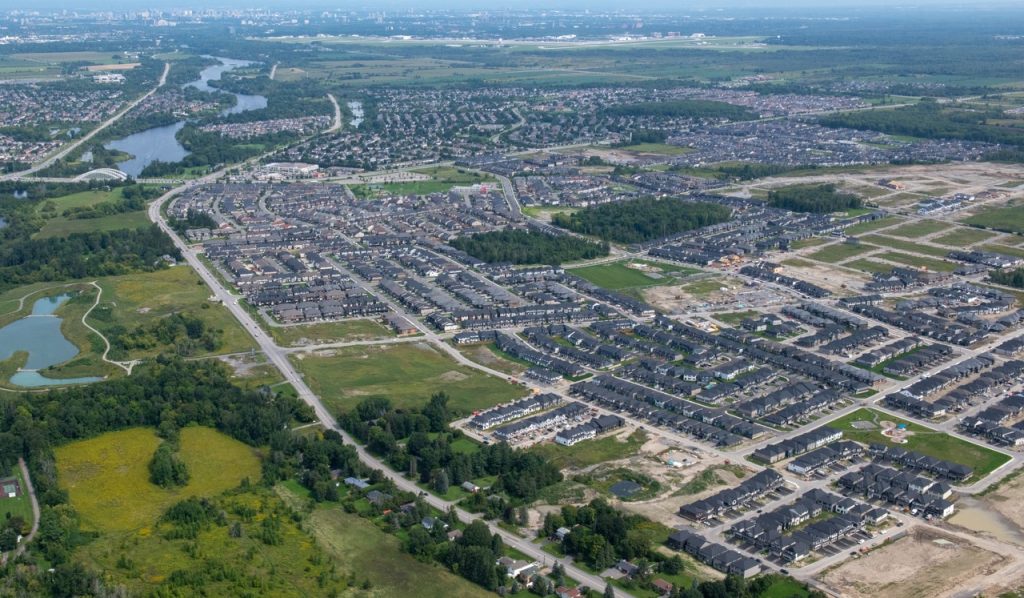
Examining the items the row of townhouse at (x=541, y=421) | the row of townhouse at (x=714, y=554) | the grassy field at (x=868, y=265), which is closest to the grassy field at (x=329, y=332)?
→ the row of townhouse at (x=541, y=421)

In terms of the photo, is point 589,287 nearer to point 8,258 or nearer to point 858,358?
point 858,358

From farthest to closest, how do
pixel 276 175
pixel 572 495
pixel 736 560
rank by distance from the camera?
pixel 276 175, pixel 572 495, pixel 736 560

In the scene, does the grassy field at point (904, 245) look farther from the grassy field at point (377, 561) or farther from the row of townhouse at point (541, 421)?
the grassy field at point (377, 561)

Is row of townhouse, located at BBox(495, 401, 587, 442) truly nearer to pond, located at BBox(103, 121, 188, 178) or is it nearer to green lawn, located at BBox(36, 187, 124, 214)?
green lawn, located at BBox(36, 187, 124, 214)

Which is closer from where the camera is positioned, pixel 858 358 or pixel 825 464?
pixel 825 464

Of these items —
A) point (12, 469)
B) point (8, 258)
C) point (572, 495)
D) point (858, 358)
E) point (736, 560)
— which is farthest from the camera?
point (8, 258)

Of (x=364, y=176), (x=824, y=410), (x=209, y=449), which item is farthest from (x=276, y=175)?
(x=824, y=410)
